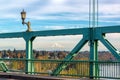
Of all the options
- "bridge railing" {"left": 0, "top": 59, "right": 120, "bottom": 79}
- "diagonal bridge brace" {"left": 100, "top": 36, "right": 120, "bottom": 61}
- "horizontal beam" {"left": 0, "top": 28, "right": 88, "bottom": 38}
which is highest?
"horizontal beam" {"left": 0, "top": 28, "right": 88, "bottom": 38}

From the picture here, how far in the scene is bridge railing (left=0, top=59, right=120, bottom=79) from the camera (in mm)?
17664

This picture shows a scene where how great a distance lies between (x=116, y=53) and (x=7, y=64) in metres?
7.35

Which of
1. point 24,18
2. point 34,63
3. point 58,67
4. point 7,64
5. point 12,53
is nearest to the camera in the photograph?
point 58,67

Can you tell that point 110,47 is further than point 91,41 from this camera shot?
No

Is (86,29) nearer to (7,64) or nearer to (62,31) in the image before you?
(62,31)

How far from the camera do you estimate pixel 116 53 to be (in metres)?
19.7

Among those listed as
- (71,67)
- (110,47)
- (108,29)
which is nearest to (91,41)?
(110,47)

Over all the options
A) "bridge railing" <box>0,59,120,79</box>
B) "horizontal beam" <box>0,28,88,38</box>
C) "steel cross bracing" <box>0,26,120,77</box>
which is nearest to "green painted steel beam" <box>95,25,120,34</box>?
"steel cross bracing" <box>0,26,120,77</box>

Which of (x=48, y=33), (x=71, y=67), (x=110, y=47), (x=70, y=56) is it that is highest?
(x=48, y=33)

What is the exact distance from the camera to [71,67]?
19734 mm

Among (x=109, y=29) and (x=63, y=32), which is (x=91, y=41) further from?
(x=63, y=32)

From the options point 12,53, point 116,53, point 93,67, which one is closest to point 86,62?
point 93,67

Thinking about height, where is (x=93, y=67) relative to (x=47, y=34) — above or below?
below

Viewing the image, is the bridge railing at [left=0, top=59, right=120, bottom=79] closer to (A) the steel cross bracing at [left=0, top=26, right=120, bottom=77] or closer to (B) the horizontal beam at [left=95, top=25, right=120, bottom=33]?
(A) the steel cross bracing at [left=0, top=26, right=120, bottom=77]
